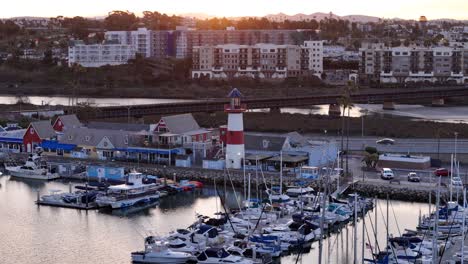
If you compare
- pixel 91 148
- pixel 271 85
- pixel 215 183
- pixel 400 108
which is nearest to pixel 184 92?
pixel 271 85

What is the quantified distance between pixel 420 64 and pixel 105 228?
36308 millimetres

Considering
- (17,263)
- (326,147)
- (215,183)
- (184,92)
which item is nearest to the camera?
(17,263)

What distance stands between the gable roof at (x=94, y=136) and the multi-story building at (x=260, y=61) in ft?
88.8

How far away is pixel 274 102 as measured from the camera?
3225cm

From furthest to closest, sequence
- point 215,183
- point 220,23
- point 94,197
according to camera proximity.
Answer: point 220,23 → point 215,183 → point 94,197

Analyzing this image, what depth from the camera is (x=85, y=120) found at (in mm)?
25859

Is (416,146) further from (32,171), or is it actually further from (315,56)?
(315,56)

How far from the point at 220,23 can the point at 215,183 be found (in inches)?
2257

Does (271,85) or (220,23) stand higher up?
(220,23)

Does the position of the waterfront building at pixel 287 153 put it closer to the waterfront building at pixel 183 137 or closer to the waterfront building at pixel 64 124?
the waterfront building at pixel 183 137

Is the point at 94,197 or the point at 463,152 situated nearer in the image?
the point at 94,197

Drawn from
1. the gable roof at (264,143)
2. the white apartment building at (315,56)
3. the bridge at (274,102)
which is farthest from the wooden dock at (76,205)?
the white apartment building at (315,56)

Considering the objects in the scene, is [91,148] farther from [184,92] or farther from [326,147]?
[184,92]

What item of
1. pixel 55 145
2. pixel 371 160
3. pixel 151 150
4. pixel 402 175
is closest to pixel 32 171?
pixel 55 145
